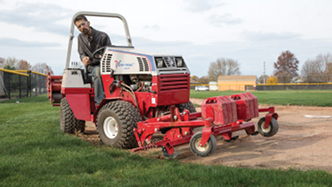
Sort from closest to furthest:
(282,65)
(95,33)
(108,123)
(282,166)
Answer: (282,166)
(108,123)
(95,33)
(282,65)

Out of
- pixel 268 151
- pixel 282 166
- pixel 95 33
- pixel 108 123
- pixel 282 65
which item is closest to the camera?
pixel 282 166

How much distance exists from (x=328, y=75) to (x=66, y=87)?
69258mm

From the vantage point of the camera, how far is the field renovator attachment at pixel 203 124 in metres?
4.39

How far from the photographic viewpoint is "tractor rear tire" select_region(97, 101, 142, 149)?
5.33 m

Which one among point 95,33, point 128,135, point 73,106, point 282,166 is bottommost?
point 282,166

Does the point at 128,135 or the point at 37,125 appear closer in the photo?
the point at 128,135

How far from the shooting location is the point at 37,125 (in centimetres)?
831

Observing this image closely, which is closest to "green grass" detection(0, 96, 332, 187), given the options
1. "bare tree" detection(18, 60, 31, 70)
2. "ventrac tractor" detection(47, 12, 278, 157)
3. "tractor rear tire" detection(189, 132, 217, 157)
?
"tractor rear tire" detection(189, 132, 217, 157)

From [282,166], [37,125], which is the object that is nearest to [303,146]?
[282,166]

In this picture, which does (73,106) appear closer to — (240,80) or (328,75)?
(328,75)

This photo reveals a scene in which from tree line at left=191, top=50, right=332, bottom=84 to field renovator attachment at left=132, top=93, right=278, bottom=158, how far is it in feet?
222

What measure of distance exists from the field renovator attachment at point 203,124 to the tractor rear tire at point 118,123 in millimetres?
180

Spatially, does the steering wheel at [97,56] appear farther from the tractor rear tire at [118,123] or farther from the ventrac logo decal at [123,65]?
the tractor rear tire at [118,123]

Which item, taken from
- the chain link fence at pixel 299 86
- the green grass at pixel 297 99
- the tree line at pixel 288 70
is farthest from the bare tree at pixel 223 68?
the green grass at pixel 297 99
